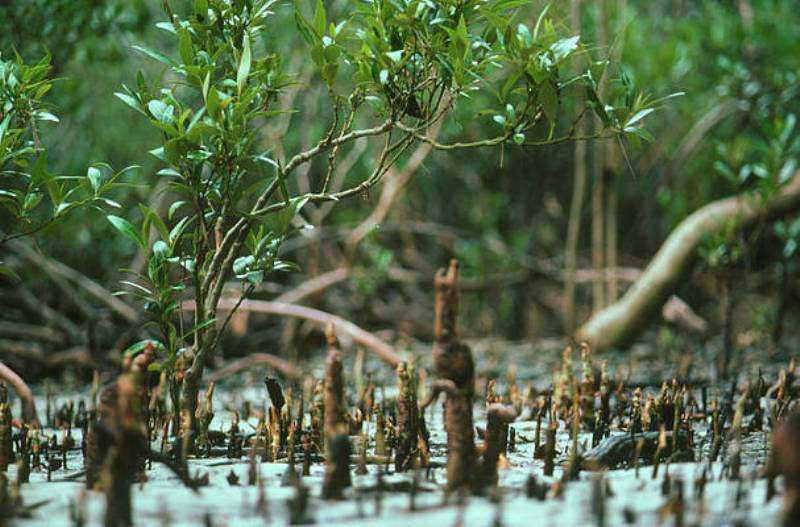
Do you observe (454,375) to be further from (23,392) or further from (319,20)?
(23,392)

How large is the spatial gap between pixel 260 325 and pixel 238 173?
4.81 metres

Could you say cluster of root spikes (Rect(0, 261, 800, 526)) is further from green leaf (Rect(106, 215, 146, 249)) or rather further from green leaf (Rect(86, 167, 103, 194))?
green leaf (Rect(86, 167, 103, 194))

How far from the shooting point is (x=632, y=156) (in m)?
8.64

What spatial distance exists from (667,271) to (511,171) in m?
3.42

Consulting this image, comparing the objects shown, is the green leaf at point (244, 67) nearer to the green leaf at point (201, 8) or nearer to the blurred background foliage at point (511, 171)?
the green leaf at point (201, 8)

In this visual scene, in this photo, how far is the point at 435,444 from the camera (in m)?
3.07

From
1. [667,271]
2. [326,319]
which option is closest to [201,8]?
[326,319]

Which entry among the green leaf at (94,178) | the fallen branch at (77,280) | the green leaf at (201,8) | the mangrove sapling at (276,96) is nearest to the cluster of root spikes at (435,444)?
the mangrove sapling at (276,96)

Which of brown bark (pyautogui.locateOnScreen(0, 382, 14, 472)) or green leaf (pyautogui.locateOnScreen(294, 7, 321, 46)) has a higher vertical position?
green leaf (pyautogui.locateOnScreen(294, 7, 321, 46))

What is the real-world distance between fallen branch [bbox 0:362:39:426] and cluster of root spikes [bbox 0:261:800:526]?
0.48 ft

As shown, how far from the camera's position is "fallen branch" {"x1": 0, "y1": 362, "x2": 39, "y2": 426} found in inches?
127

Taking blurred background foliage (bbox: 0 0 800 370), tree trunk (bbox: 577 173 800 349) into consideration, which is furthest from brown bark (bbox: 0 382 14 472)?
tree trunk (bbox: 577 173 800 349)

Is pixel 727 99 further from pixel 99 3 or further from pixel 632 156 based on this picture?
pixel 99 3

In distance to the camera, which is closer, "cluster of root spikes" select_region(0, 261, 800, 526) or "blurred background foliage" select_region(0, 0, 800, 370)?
"cluster of root spikes" select_region(0, 261, 800, 526)
